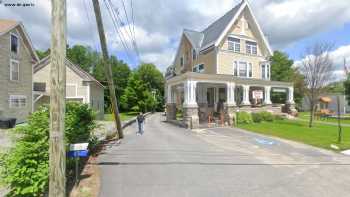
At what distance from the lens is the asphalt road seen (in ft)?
20.6

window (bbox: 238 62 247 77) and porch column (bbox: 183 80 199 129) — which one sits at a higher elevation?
window (bbox: 238 62 247 77)

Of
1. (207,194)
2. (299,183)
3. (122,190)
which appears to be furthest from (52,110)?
(299,183)

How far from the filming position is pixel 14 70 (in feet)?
76.8

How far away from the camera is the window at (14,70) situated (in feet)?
74.9

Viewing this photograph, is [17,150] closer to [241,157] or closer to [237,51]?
[241,157]

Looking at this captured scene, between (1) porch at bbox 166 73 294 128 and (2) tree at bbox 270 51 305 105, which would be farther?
(2) tree at bbox 270 51 305 105

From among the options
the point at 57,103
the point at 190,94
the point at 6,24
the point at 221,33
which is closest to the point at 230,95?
the point at 190,94

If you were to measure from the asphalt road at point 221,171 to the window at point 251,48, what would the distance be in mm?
17616

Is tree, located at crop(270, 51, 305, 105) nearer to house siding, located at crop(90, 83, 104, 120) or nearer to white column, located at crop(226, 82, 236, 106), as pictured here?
white column, located at crop(226, 82, 236, 106)

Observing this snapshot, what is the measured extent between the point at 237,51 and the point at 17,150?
25121 mm

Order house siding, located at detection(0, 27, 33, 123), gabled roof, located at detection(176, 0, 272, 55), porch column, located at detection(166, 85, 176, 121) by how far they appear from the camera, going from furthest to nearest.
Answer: porch column, located at detection(166, 85, 176, 121)
gabled roof, located at detection(176, 0, 272, 55)
house siding, located at detection(0, 27, 33, 123)

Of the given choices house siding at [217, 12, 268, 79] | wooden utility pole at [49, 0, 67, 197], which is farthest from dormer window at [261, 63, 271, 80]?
wooden utility pole at [49, 0, 67, 197]

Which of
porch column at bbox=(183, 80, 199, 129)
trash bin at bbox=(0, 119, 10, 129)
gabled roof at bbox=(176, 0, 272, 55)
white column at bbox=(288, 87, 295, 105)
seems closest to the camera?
porch column at bbox=(183, 80, 199, 129)

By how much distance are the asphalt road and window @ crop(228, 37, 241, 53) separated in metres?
16.4
